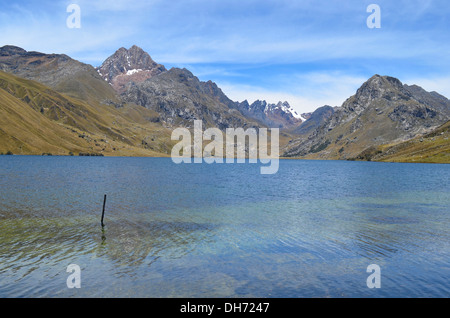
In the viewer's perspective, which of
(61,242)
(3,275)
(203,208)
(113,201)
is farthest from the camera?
(113,201)

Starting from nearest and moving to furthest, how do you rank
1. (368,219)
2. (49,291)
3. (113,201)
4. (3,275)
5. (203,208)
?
(49,291), (3,275), (368,219), (203,208), (113,201)

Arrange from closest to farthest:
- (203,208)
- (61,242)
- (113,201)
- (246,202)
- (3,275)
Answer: (3,275), (61,242), (203,208), (113,201), (246,202)

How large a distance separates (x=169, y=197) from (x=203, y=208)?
49.7 feet

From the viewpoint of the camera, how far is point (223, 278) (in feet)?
81.6

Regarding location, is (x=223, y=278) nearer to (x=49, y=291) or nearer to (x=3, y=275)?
(x=49, y=291)

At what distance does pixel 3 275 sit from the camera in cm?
2395

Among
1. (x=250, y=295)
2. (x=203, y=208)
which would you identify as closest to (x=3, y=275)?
(x=250, y=295)

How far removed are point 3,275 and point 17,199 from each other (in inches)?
1665
